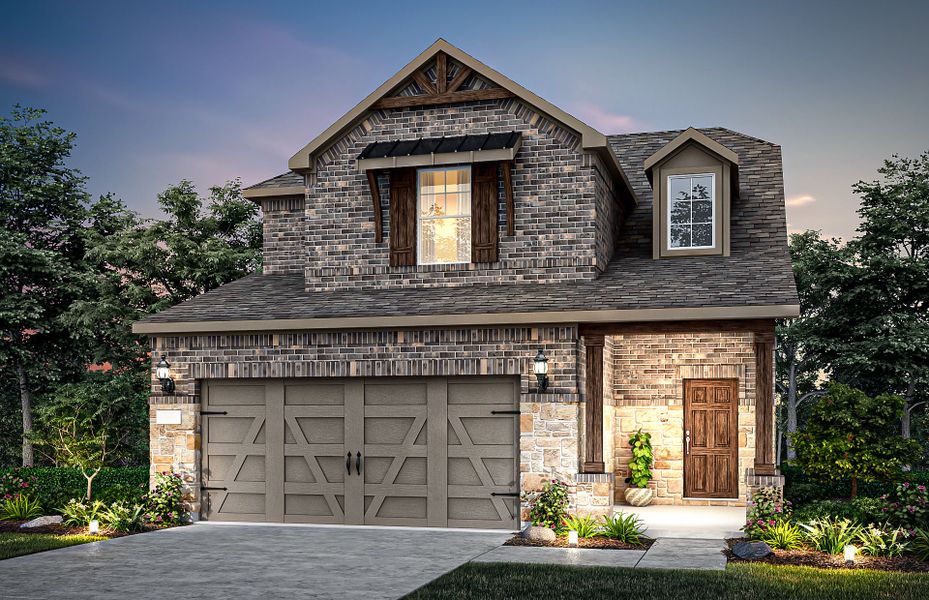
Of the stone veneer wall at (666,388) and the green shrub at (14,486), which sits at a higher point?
the stone veneer wall at (666,388)

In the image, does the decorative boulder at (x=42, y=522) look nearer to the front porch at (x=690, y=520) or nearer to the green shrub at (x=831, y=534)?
the front porch at (x=690, y=520)

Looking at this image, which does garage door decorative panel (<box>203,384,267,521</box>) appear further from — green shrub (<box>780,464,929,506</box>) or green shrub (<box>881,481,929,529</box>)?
green shrub (<box>881,481,929,529</box>)

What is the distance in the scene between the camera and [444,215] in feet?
53.4

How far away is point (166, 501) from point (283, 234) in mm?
5692

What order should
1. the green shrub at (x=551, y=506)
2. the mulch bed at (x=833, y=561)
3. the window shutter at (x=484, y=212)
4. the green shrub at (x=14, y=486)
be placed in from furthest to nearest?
the green shrub at (x=14, y=486) < the window shutter at (x=484, y=212) < the green shrub at (x=551, y=506) < the mulch bed at (x=833, y=561)

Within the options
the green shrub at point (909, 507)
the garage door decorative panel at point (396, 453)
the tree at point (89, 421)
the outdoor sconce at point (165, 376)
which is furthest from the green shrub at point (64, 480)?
the green shrub at point (909, 507)

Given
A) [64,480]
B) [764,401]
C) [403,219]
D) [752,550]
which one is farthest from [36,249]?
[752,550]

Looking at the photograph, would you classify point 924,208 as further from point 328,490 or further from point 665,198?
point 328,490

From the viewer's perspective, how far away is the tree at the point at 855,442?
1436 cm

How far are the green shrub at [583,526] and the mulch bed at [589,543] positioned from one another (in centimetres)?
8

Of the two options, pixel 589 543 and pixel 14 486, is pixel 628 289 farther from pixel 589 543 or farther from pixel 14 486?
pixel 14 486

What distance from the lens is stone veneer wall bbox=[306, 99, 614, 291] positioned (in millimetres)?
15602

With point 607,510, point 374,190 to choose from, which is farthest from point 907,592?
point 374,190

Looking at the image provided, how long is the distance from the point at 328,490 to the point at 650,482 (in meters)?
6.22
